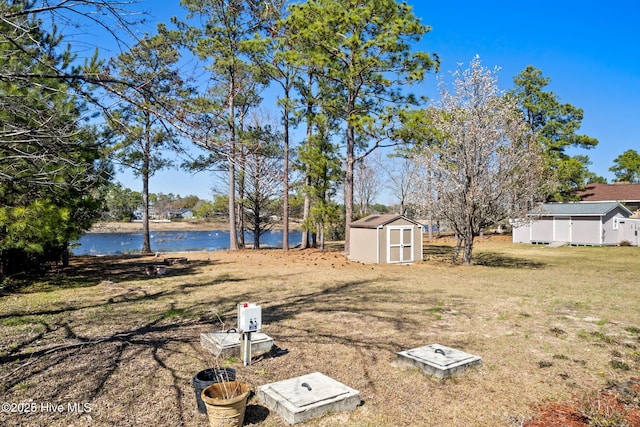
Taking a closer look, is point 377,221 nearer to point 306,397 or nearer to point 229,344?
point 229,344

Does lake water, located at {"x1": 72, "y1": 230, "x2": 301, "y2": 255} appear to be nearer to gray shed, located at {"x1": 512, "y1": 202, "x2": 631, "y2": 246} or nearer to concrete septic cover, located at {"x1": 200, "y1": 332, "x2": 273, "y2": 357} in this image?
concrete septic cover, located at {"x1": 200, "y1": 332, "x2": 273, "y2": 357}

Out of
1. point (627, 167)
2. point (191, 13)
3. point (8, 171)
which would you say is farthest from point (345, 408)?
point (627, 167)

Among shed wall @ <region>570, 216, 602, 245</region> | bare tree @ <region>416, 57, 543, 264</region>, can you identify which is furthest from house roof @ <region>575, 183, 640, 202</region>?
bare tree @ <region>416, 57, 543, 264</region>

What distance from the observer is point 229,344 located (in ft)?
16.7

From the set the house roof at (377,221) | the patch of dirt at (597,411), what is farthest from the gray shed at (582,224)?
the patch of dirt at (597,411)

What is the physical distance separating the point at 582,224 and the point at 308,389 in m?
28.8

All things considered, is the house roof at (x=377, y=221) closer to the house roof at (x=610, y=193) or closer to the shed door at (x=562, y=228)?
the shed door at (x=562, y=228)

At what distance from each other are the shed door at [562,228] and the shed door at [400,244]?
664 inches

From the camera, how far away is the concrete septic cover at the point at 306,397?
Result: 3533 millimetres

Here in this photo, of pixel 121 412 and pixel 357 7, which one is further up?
pixel 357 7

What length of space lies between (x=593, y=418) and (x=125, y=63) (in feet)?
17.7

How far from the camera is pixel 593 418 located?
355 cm

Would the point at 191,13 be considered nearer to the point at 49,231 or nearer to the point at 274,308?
the point at 49,231

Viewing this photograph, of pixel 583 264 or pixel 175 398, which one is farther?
pixel 583 264
